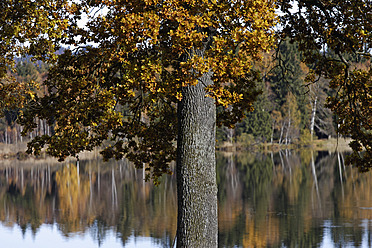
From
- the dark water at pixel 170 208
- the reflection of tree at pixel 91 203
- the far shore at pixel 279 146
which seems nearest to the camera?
the dark water at pixel 170 208

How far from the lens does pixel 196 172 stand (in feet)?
29.3

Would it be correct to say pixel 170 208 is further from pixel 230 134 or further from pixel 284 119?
pixel 284 119

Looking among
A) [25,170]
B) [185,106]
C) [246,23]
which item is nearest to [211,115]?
[185,106]

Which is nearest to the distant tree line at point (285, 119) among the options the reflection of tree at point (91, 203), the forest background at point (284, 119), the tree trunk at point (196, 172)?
the forest background at point (284, 119)

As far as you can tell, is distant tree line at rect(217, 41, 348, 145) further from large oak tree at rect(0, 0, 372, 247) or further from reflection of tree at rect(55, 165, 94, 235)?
large oak tree at rect(0, 0, 372, 247)

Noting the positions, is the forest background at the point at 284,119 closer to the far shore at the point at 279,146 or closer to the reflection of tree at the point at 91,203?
the far shore at the point at 279,146

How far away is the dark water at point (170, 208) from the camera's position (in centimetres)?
2142

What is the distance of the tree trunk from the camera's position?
352 inches

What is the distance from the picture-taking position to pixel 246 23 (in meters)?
8.51

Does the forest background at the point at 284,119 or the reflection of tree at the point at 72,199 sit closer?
the reflection of tree at the point at 72,199

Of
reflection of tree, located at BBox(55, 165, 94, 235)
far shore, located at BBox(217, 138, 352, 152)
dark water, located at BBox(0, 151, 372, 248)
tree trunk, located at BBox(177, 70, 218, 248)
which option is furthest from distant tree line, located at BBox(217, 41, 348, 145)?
tree trunk, located at BBox(177, 70, 218, 248)

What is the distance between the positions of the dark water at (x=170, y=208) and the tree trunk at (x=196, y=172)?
37.1ft

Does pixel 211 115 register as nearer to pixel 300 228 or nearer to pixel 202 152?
pixel 202 152

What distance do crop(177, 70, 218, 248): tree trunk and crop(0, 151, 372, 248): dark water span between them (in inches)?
445
